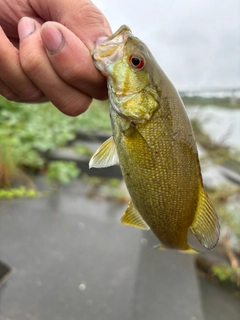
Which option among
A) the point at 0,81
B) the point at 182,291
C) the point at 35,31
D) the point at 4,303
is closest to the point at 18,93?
the point at 0,81

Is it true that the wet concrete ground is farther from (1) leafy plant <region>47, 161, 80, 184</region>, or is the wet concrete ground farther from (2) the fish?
(2) the fish

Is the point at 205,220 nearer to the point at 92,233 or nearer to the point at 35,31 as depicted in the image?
the point at 35,31

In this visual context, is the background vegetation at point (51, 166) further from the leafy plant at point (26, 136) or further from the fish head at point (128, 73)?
the fish head at point (128, 73)

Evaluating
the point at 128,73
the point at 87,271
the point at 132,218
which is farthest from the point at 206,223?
the point at 87,271

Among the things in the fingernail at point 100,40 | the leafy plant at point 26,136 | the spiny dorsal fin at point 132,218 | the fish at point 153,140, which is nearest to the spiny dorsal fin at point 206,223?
the fish at point 153,140

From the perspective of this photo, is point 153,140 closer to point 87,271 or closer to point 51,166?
point 87,271

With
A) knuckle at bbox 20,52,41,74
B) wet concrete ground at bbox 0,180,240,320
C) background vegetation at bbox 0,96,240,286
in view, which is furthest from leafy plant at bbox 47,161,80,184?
knuckle at bbox 20,52,41,74
